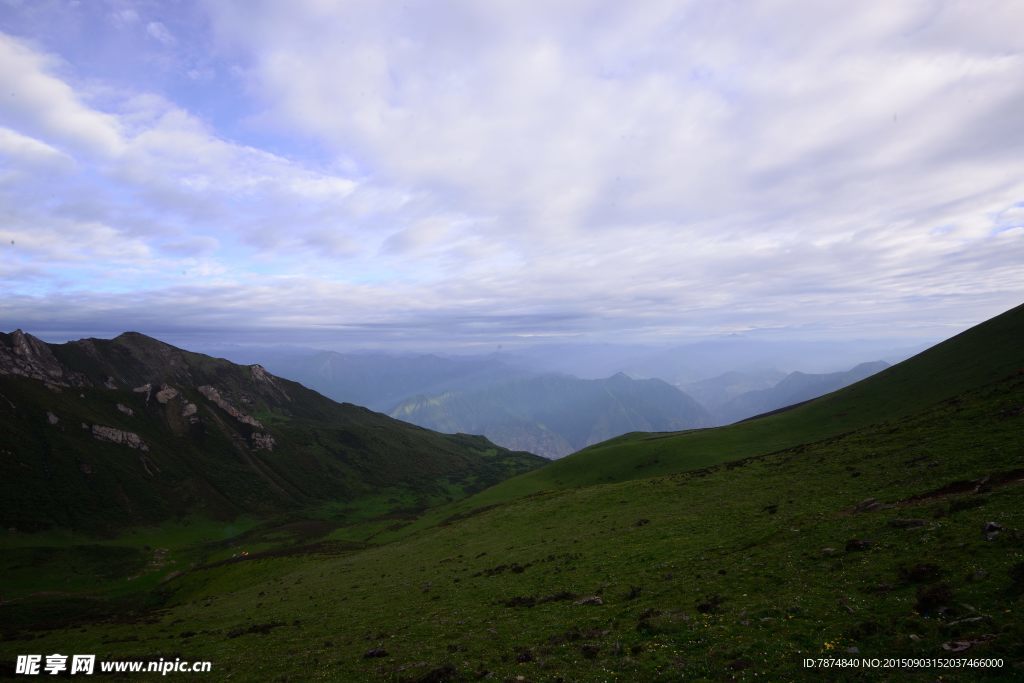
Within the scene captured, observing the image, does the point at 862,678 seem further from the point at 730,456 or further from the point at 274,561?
the point at 274,561

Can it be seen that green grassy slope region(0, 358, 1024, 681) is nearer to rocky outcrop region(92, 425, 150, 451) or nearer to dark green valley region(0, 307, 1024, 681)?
dark green valley region(0, 307, 1024, 681)

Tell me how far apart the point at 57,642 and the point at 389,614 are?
3335cm

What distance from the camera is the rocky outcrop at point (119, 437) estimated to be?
174 m

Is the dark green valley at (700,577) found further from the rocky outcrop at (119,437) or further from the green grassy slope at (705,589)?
the rocky outcrop at (119,437)

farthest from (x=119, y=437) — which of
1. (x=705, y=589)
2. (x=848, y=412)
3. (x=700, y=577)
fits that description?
(x=848, y=412)

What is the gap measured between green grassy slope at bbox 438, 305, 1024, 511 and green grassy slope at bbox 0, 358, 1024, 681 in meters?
22.2

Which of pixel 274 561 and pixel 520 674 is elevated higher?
pixel 520 674

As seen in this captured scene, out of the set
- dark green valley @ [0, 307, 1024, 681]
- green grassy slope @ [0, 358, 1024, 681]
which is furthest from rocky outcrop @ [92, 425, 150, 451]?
green grassy slope @ [0, 358, 1024, 681]

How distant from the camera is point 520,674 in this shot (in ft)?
60.2

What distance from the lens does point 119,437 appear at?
178000 mm

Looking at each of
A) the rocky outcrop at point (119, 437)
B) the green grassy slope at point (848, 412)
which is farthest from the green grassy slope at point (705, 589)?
the rocky outcrop at point (119, 437)

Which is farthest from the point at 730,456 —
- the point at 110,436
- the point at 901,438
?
the point at 110,436

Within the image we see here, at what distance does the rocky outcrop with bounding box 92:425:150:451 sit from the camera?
174 m

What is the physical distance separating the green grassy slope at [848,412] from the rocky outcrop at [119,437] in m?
161
